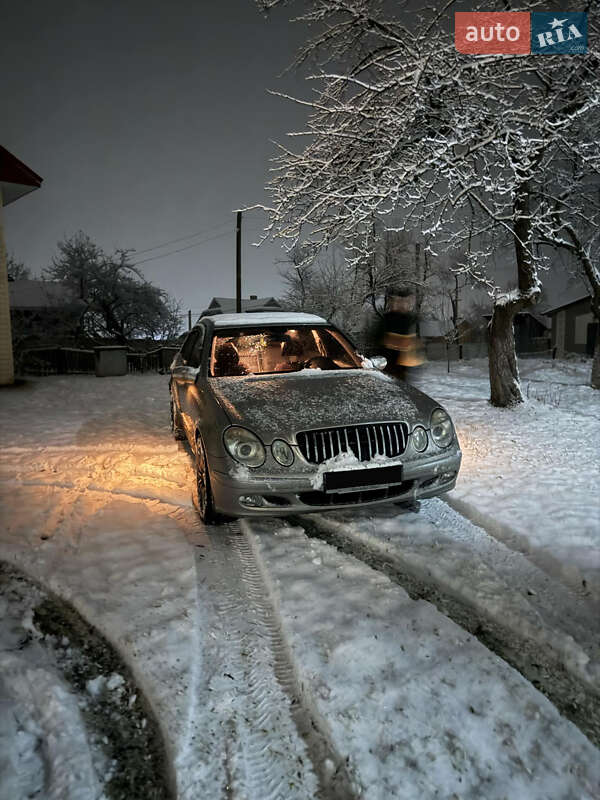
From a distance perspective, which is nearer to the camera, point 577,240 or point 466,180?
point 466,180

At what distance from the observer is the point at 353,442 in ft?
12.3

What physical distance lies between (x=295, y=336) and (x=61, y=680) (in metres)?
3.89

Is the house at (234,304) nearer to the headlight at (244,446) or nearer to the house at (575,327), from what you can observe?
the house at (575,327)

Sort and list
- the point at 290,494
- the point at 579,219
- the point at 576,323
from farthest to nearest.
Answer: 1. the point at 576,323
2. the point at 579,219
3. the point at 290,494

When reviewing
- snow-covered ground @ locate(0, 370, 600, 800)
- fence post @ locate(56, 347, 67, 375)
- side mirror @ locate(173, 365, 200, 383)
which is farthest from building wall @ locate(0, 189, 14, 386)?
side mirror @ locate(173, 365, 200, 383)

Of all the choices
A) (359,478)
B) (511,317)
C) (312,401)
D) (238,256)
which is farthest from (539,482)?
(238,256)

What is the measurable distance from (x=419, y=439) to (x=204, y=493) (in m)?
1.76

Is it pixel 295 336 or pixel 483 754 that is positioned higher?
pixel 295 336

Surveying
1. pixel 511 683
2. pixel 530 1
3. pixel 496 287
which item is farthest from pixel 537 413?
pixel 511 683

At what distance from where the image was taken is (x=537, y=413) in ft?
31.4

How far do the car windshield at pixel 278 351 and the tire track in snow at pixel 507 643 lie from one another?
6.50ft

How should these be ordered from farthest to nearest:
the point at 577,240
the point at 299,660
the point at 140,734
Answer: the point at 577,240, the point at 299,660, the point at 140,734

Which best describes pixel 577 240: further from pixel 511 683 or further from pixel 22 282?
pixel 22 282

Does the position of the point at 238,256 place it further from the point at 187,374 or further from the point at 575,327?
the point at 575,327
